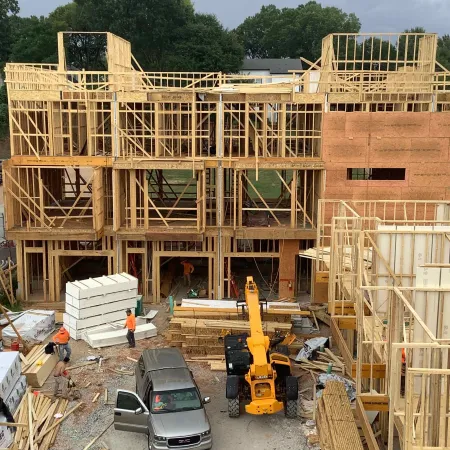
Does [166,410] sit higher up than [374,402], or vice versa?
[374,402]

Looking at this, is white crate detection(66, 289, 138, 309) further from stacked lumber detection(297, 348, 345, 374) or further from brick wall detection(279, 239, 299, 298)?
stacked lumber detection(297, 348, 345, 374)

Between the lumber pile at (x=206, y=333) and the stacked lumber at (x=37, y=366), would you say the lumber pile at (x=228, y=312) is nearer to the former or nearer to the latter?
the lumber pile at (x=206, y=333)

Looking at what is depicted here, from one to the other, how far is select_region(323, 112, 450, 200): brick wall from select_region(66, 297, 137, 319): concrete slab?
8.47 meters

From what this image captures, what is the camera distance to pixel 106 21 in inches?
2677

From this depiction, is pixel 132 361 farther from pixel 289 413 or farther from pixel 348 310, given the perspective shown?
pixel 348 310

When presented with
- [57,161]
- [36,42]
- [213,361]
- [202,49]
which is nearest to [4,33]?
[36,42]

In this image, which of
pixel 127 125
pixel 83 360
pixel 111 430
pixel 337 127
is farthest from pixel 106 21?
pixel 111 430

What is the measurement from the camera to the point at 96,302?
20.6m

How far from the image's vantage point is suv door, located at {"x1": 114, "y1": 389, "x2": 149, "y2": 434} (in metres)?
14.0

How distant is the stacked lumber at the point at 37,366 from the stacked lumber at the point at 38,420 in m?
0.73

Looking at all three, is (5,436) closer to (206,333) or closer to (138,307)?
(206,333)

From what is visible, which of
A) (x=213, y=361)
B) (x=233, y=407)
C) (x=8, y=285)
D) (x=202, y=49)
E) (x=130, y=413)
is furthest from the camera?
(x=202, y=49)

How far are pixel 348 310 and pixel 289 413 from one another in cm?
300

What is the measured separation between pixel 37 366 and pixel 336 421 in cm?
879
